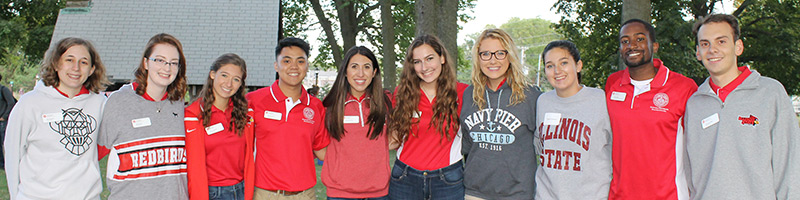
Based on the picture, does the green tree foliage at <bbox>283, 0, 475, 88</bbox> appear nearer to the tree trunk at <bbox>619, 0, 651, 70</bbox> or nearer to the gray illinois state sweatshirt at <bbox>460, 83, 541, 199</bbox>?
the tree trunk at <bbox>619, 0, 651, 70</bbox>

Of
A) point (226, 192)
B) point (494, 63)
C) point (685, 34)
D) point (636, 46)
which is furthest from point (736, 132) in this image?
point (685, 34)

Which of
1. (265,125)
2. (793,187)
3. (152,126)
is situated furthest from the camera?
(265,125)

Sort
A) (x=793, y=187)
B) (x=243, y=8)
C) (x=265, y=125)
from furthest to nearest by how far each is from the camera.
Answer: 1. (x=243, y=8)
2. (x=265, y=125)
3. (x=793, y=187)

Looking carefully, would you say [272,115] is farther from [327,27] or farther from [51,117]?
[327,27]

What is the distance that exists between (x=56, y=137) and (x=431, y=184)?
2.66 meters

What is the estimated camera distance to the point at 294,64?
4.20 metres

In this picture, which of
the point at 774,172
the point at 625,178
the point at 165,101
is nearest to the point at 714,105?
the point at 774,172

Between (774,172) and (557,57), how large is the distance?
1.51 m

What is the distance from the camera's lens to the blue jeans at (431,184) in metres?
3.82

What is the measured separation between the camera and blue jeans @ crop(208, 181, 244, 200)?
3779 millimetres

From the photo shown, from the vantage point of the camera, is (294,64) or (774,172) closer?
(774,172)

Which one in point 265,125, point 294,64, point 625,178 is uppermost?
point 294,64

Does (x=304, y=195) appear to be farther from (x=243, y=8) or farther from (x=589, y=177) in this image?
(x=243, y=8)

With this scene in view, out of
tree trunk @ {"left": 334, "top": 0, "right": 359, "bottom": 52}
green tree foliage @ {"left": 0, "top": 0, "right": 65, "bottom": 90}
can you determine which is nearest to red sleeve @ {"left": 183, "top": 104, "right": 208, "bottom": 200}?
tree trunk @ {"left": 334, "top": 0, "right": 359, "bottom": 52}
